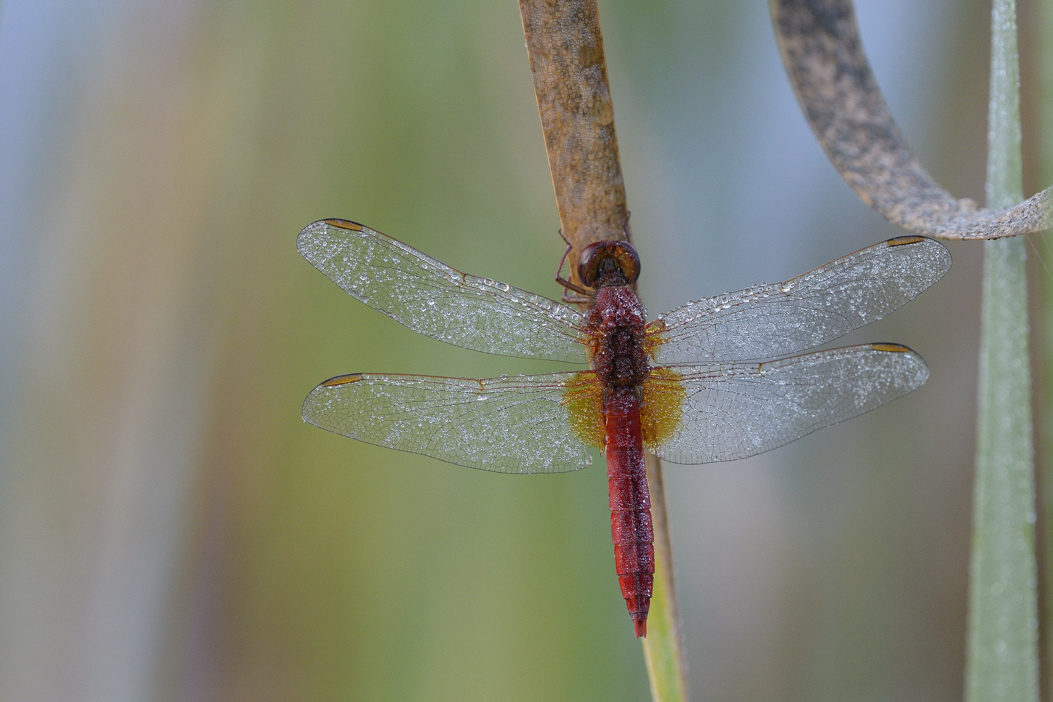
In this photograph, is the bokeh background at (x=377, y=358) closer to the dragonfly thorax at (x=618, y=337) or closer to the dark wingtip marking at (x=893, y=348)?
the dragonfly thorax at (x=618, y=337)

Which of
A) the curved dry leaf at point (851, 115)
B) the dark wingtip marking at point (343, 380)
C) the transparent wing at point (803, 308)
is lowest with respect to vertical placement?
the dark wingtip marking at point (343, 380)

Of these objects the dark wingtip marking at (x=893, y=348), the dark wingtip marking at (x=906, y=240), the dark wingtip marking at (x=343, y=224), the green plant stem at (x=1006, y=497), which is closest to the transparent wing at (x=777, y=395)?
the dark wingtip marking at (x=893, y=348)

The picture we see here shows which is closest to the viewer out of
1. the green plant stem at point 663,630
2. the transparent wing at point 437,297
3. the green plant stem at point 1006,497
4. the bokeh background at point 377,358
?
the green plant stem at point 1006,497

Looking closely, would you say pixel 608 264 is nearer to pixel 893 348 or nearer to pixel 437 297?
pixel 437 297

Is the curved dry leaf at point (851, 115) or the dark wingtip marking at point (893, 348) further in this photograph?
the dark wingtip marking at point (893, 348)

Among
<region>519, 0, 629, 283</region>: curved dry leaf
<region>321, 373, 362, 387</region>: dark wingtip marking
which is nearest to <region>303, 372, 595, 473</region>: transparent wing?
<region>321, 373, 362, 387</region>: dark wingtip marking

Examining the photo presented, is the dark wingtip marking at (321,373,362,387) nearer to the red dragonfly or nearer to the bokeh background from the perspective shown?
the red dragonfly

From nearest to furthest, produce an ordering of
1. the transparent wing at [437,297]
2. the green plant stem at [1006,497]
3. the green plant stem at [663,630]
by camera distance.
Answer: the green plant stem at [1006,497] → the green plant stem at [663,630] → the transparent wing at [437,297]

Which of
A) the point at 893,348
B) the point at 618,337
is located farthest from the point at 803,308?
the point at 618,337
